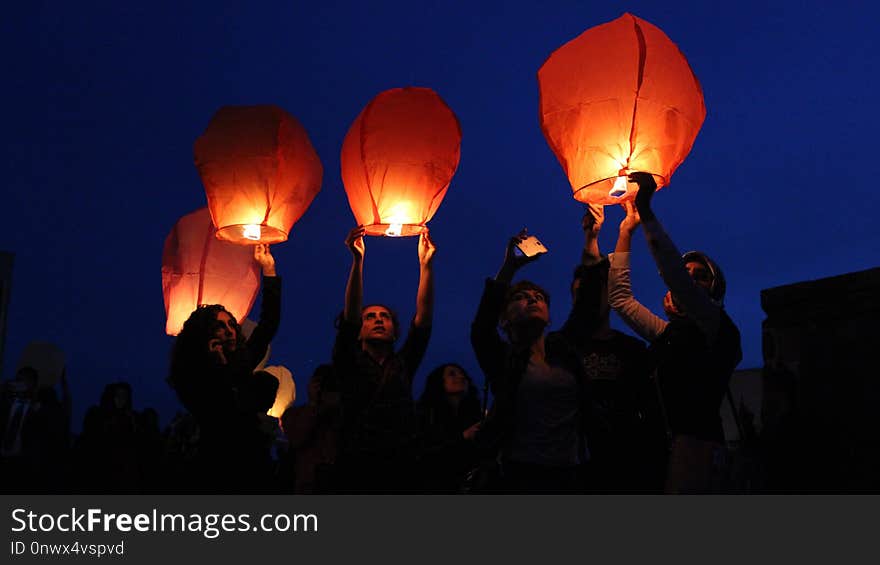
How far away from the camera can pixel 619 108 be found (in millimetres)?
3615

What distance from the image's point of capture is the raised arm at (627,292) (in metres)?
3.64

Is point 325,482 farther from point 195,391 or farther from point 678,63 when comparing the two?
point 678,63

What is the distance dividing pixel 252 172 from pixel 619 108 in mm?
1960

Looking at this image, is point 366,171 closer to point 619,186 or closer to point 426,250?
point 426,250

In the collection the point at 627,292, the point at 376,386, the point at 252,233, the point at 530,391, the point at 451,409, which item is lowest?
the point at 530,391

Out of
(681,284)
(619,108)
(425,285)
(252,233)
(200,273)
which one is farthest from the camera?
(200,273)

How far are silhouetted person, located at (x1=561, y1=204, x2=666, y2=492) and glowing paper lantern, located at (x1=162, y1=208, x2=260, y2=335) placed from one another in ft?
8.15

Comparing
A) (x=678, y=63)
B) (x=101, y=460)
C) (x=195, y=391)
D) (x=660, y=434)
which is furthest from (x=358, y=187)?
(x=101, y=460)

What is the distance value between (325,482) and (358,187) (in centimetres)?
151

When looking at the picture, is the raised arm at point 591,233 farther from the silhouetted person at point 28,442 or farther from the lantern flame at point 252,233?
the silhouetted person at point 28,442

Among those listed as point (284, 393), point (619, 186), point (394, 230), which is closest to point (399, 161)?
point (394, 230)

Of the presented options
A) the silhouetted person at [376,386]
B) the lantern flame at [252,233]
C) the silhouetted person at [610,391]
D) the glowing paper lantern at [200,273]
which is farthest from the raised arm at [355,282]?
the glowing paper lantern at [200,273]

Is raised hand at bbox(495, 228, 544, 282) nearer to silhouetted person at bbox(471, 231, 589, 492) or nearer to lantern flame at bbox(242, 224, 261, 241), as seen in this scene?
silhouetted person at bbox(471, 231, 589, 492)

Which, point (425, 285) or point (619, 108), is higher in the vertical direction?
point (619, 108)
